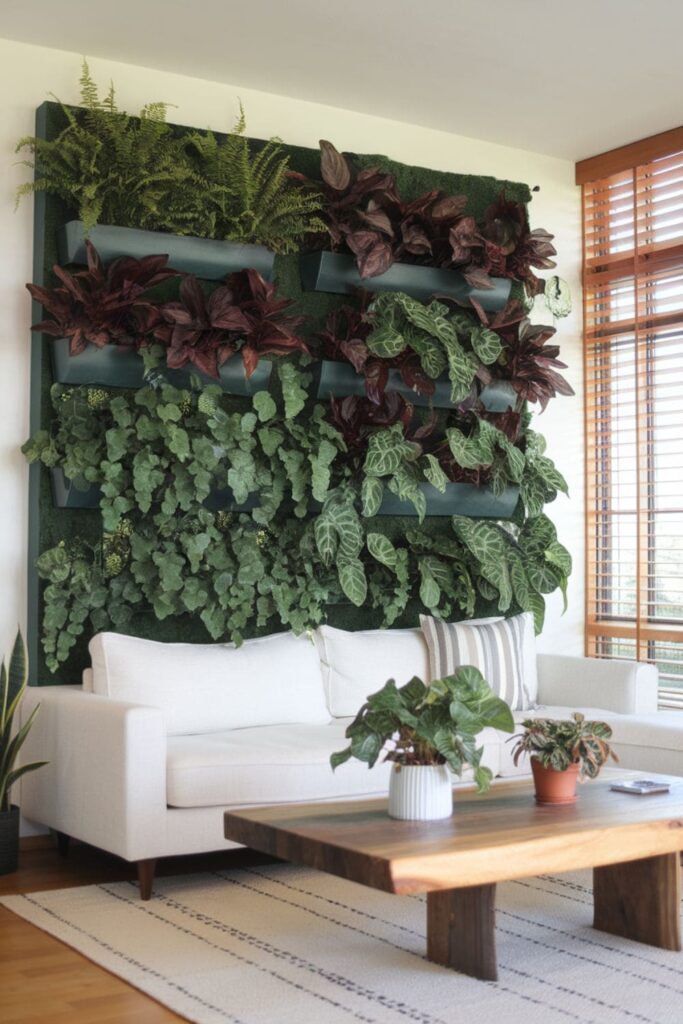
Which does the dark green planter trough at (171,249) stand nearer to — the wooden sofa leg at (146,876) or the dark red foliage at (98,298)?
the dark red foliage at (98,298)

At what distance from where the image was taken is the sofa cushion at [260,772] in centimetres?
408

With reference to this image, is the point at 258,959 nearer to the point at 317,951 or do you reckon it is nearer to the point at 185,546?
the point at 317,951

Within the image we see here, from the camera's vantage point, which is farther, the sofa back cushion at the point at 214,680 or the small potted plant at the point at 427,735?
the sofa back cushion at the point at 214,680

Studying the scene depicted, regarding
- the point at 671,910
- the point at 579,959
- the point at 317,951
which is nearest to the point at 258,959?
the point at 317,951

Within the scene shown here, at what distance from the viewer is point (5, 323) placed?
482cm

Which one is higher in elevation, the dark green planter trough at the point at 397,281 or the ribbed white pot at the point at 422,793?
the dark green planter trough at the point at 397,281

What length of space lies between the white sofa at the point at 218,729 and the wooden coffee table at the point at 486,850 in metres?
0.67

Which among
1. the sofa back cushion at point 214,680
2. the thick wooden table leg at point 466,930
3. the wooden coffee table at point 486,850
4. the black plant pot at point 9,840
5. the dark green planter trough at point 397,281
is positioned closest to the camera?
the wooden coffee table at point 486,850

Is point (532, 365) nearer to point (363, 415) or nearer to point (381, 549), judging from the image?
point (363, 415)

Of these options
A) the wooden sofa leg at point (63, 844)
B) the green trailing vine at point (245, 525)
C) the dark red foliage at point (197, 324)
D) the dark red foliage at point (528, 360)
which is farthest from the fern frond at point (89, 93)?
the wooden sofa leg at point (63, 844)

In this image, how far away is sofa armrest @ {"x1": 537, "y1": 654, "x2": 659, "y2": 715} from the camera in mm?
5293

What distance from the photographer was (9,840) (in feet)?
14.4

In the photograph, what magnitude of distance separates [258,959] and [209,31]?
3.34 meters

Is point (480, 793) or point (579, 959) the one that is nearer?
point (579, 959)
